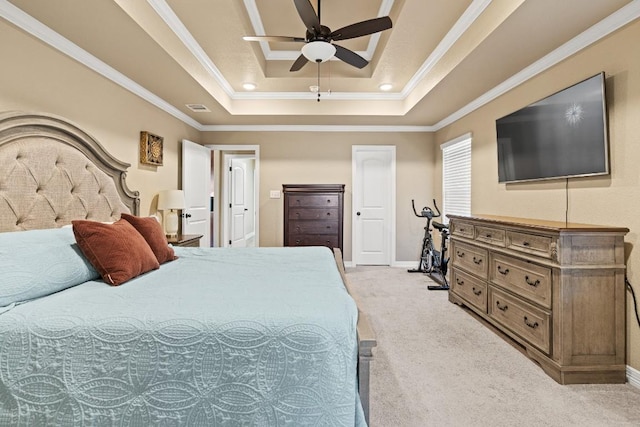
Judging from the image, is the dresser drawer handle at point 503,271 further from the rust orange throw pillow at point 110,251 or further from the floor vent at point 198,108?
the floor vent at point 198,108

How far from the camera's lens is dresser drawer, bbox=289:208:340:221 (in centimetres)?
452

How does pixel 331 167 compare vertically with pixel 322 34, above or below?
below

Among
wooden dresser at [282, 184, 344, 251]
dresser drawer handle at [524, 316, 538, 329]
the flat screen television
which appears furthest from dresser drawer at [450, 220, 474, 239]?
wooden dresser at [282, 184, 344, 251]

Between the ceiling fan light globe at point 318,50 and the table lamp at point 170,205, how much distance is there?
7.56 feet

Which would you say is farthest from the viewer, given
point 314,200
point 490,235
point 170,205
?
point 314,200

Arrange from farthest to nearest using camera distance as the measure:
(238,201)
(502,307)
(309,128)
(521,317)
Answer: (238,201)
(309,128)
(502,307)
(521,317)

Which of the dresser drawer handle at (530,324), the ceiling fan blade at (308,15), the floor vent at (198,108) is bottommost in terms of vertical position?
the dresser drawer handle at (530,324)

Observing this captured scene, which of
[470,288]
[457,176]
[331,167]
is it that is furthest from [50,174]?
[457,176]

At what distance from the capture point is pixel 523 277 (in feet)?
7.65

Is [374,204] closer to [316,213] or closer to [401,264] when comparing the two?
[401,264]

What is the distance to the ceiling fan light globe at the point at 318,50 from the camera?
2.32m

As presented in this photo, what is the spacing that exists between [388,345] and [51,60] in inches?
135

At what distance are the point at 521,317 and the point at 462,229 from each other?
1133mm

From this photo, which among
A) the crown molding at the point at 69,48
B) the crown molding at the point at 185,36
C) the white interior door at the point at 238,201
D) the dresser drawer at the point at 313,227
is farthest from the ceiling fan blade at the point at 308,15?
the white interior door at the point at 238,201
